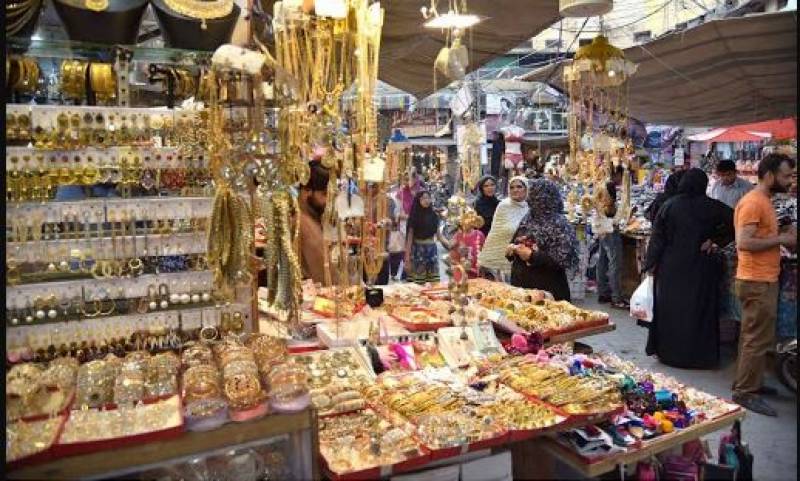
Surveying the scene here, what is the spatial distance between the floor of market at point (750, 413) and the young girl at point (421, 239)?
2032mm

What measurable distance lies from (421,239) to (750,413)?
3756 mm

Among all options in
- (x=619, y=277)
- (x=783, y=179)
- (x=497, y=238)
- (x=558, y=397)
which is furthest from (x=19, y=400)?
(x=619, y=277)

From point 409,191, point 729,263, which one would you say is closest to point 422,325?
point 729,263

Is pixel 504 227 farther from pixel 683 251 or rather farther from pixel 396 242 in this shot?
pixel 396 242

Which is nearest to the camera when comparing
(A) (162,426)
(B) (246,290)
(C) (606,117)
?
(A) (162,426)

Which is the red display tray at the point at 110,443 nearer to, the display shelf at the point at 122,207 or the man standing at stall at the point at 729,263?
the display shelf at the point at 122,207

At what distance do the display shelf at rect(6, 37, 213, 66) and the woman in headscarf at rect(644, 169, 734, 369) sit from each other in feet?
12.1

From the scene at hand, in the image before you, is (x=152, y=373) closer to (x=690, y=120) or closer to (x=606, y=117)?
(x=606, y=117)

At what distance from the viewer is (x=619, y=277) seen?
22.2ft

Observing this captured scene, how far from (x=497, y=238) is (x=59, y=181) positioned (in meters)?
3.79

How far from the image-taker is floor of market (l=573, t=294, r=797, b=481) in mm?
2986

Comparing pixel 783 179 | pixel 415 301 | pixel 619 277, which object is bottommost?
pixel 619 277

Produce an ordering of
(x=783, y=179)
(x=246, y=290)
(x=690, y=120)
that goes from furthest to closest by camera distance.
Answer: (x=690, y=120), (x=783, y=179), (x=246, y=290)

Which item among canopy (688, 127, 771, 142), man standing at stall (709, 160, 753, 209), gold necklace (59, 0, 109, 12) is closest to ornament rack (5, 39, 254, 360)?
gold necklace (59, 0, 109, 12)
